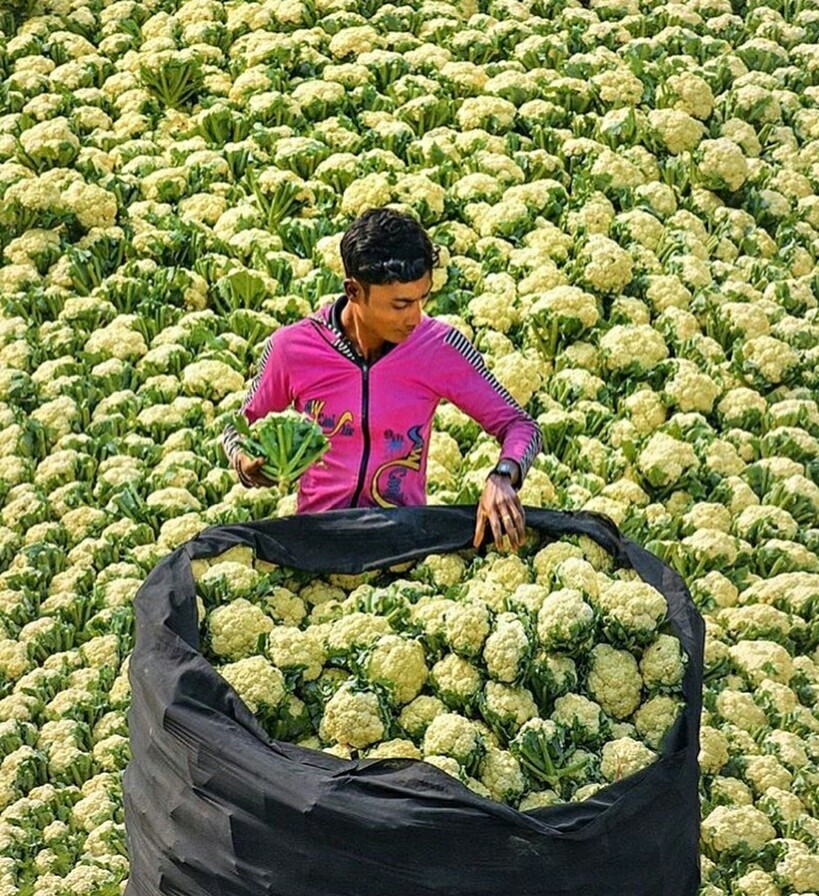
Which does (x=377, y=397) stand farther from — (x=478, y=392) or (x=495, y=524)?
(x=495, y=524)

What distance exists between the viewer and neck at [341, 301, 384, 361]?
424 centimetres

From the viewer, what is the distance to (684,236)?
6.58 metres

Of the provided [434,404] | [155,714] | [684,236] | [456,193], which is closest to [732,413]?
[684,236]

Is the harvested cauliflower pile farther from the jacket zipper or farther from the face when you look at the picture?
the face

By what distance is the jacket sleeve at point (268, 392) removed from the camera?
14.2 ft

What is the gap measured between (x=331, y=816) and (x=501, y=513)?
2.95 feet

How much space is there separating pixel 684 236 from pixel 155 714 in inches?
138

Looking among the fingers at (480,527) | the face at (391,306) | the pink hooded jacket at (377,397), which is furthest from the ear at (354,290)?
the fingers at (480,527)

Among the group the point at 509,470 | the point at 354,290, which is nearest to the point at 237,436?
the point at 354,290

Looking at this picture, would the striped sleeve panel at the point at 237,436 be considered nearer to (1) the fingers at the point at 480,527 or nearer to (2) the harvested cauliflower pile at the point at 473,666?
(2) the harvested cauliflower pile at the point at 473,666

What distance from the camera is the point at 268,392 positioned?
4391mm

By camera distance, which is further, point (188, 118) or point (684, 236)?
point (188, 118)

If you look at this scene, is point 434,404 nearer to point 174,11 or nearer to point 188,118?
point 188,118

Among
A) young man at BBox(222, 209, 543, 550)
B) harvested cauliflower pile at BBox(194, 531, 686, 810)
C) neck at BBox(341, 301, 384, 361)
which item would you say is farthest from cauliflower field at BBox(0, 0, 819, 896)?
neck at BBox(341, 301, 384, 361)
